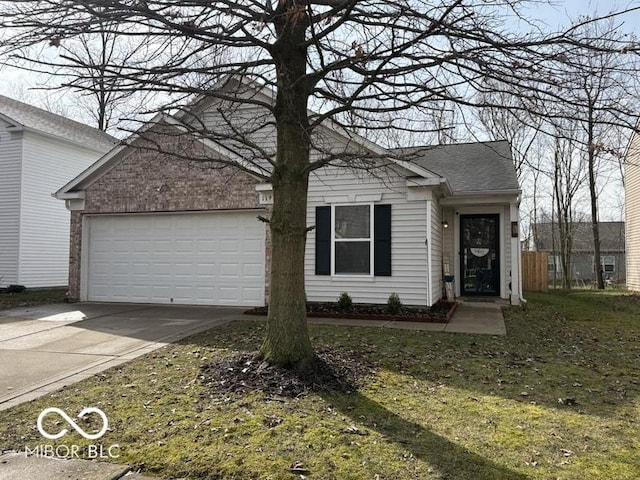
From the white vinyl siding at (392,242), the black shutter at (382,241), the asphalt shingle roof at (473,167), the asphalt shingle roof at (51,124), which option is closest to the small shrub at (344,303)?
the white vinyl siding at (392,242)

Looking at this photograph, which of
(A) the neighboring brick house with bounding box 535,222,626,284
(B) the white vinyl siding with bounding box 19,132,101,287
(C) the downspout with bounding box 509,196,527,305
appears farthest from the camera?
(A) the neighboring brick house with bounding box 535,222,626,284

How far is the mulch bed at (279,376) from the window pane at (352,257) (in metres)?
4.82

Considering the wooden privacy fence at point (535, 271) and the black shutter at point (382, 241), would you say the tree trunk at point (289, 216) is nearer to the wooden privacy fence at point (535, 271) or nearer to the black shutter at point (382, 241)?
the black shutter at point (382, 241)

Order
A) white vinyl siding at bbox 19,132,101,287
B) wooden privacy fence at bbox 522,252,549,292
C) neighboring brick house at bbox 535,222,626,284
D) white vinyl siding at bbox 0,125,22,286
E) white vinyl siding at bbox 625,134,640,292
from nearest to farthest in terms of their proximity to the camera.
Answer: white vinyl siding at bbox 0,125,22,286 < white vinyl siding at bbox 19,132,101,287 < wooden privacy fence at bbox 522,252,549,292 < white vinyl siding at bbox 625,134,640,292 < neighboring brick house at bbox 535,222,626,284

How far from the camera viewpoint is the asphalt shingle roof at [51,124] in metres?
16.8

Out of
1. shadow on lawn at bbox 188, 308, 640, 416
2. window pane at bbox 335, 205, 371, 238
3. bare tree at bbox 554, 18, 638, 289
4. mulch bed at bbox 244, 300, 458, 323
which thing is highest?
bare tree at bbox 554, 18, 638, 289

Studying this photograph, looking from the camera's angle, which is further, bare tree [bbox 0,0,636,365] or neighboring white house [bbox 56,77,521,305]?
neighboring white house [bbox 56,77,521,305]

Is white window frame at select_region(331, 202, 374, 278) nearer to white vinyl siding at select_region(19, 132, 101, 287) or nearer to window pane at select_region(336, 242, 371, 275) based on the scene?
window pane at select_region(336, 242, 371, 275)

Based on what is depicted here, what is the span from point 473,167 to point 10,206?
15072 millimetres

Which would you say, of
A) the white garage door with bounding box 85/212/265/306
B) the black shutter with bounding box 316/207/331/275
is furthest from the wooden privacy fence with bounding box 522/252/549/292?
the white garage door with bounding box 85/212/265/306

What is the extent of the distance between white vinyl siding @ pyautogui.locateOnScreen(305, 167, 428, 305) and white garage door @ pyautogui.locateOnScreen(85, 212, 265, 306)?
1.48 meters

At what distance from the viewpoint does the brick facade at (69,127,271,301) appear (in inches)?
437

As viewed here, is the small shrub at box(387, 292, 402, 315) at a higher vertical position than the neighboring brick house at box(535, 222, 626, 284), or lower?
lower

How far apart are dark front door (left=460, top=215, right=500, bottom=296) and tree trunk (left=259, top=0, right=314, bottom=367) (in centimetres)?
864
